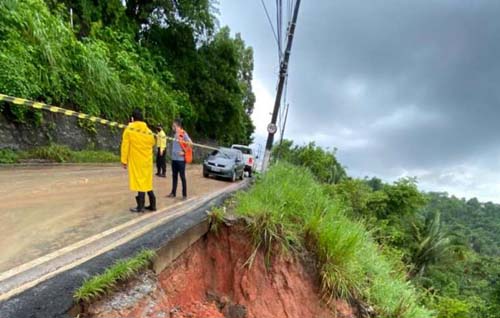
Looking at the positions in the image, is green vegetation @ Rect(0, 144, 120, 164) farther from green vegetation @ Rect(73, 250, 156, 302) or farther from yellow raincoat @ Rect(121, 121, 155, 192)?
green vegetation @ Rect(73, 250, 156, 302)

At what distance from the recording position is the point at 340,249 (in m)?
3.86

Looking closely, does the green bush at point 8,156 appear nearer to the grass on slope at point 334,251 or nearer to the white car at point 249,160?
the grass on slope at point 334,251

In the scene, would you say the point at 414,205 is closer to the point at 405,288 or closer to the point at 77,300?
the point at 405,288

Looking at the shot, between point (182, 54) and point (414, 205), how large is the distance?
20.2 metres

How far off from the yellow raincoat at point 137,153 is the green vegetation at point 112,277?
2.08 m

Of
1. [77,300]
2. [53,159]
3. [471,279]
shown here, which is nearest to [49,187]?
[53,159]

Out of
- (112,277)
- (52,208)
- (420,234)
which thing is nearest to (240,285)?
(112,277)

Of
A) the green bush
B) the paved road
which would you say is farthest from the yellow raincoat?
the green bush

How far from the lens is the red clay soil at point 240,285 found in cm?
356

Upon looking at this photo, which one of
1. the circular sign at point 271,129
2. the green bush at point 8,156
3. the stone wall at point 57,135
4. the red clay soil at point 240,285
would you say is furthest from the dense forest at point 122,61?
the red clay soil at point 240,285

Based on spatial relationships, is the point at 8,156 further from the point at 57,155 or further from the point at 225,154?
the point at 225,154

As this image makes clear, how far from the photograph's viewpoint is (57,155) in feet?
31.7

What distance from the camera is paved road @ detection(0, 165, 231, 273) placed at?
3332mm

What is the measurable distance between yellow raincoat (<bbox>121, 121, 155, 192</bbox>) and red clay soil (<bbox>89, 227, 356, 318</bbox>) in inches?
63.0
